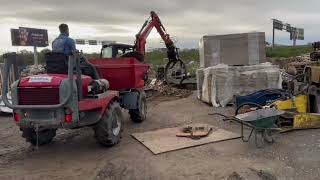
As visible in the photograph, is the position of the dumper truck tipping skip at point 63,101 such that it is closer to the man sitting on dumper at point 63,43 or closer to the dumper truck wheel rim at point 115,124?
the dumper truck wheel rim at point 115,124

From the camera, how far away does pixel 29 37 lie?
3922 cm

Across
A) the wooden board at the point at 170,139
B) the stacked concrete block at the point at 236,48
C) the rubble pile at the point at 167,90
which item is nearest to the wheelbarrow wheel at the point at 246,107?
the wooden board at the point at 170,139

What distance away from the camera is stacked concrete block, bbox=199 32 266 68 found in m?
16.6

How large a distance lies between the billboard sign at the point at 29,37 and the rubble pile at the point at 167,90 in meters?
18.3

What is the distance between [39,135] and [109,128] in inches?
65.6

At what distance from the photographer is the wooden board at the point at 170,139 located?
30.3 ft

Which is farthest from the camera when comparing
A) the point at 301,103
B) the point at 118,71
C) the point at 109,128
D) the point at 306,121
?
the point at 118,71

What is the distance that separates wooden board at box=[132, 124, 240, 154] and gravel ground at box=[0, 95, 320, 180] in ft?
0.55

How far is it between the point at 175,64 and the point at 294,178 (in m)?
15.4

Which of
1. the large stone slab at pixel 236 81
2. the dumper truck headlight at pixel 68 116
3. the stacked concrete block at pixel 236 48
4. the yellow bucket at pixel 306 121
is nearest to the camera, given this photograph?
the dumper truck headlight at pixel 68 116

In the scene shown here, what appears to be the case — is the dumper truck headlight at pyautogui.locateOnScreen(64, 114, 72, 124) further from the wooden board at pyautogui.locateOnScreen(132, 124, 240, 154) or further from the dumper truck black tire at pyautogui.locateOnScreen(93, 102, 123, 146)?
the wooden board at pyautogui.locateOnScreen(132, 124, 240, 154)

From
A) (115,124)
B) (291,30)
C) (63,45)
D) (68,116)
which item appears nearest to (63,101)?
(68,116)

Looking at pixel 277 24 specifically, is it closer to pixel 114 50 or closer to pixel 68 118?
pixel 114 50

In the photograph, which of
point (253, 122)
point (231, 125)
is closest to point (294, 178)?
point (253, 122)
